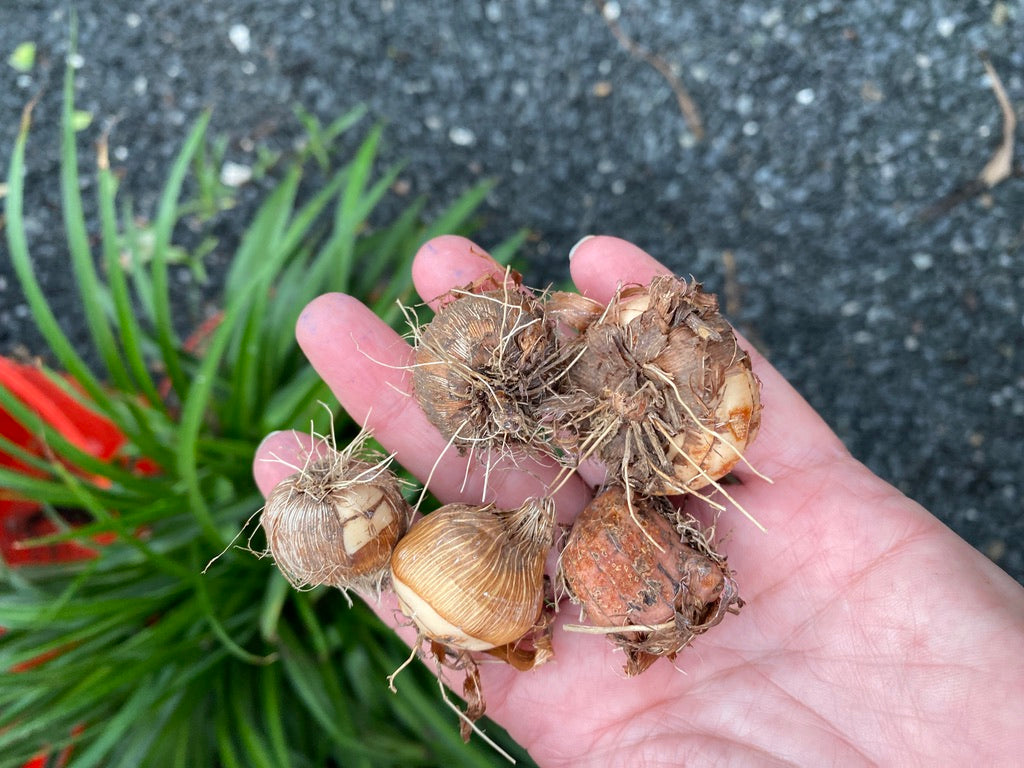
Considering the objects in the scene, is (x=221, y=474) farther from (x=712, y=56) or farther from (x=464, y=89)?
(x=712, y=56)

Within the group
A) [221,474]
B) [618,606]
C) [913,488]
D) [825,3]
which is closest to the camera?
[618,606]

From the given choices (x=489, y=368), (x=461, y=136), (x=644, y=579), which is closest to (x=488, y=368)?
(x=489, y=368)

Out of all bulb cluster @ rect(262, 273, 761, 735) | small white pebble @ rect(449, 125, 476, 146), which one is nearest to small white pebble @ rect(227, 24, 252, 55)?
small white pebble @ rect(449, 125, 476, 146)

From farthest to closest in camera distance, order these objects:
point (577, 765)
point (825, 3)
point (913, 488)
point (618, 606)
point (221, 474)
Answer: point (825, 3) < point (913, 488) < point (221, 474) < point (577, 765) < point (618, 606)

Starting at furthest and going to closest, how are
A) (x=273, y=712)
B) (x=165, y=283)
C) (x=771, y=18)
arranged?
(x=771, y=18) < (x=165, y=283) < (x=273, y=712)

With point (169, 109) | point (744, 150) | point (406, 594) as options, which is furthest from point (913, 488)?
point (169, 109)

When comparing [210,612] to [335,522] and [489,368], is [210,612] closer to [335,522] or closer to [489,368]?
[335,522]

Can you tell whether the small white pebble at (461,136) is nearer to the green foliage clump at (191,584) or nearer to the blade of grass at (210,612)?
the green foliage clump at (191,584)

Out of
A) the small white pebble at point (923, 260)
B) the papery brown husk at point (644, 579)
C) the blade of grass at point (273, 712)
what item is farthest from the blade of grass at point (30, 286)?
the small white pebble at point (923, 260)
